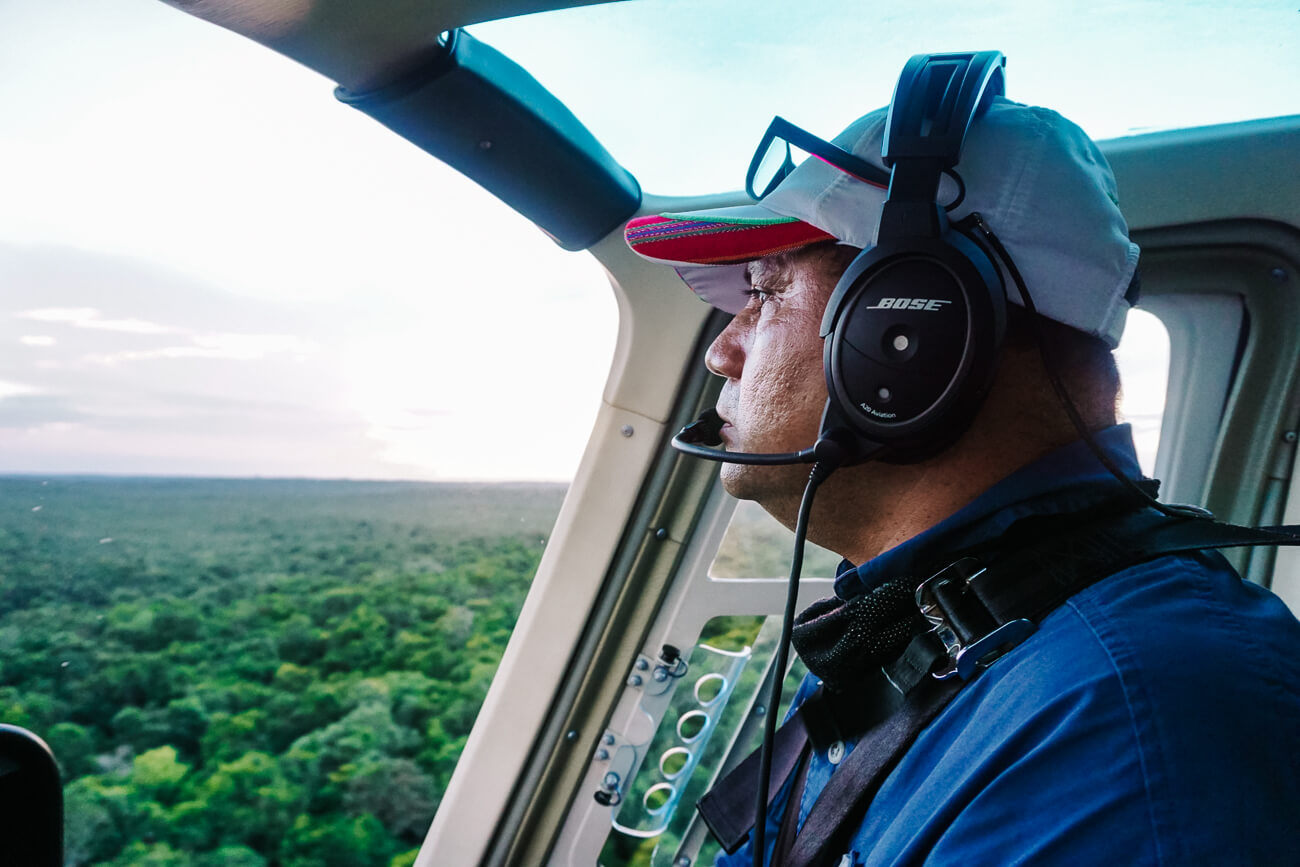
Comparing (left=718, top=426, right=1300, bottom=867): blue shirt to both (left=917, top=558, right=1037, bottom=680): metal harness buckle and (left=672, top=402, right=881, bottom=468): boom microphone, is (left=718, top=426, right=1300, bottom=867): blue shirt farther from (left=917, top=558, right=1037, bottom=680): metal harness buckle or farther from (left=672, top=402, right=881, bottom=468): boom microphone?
(left=672, top=402, right=881, bottom=468): boom microphone

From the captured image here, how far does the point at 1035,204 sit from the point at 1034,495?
35 centimetres

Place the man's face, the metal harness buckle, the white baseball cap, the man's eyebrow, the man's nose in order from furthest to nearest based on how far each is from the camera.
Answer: the man's nose → the man's eyebrow → the man's face → the white baseball cap → the metal harness buckle

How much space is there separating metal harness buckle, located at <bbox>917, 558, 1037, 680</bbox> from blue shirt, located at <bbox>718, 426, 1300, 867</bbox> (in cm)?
1

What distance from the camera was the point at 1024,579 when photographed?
942mm

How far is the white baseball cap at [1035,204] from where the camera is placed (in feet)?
3.33

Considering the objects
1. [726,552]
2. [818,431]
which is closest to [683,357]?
[726,552]

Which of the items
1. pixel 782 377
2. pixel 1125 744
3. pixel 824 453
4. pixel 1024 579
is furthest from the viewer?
pixel 782 377

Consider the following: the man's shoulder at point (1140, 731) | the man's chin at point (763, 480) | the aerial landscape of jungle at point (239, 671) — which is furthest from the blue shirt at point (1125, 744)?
the aerial landscape of jungle at point (239, 671)

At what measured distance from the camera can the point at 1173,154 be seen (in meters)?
1.75

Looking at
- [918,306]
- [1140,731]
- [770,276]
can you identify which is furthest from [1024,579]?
[770,276]

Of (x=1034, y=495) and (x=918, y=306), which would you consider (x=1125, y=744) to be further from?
(x=918, y=306)

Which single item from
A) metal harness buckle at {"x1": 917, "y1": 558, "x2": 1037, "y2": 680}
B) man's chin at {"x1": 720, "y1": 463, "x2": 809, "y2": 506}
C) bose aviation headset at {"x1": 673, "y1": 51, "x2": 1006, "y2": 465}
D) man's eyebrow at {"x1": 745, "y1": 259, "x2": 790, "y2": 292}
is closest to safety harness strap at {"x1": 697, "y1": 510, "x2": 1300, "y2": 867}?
metal harness buckle at {"x1": 917, "y1": 558, "x2": 1037, "y2": 680}

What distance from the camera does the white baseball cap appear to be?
1014 mm

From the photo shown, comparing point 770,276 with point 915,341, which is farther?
point 770,276
